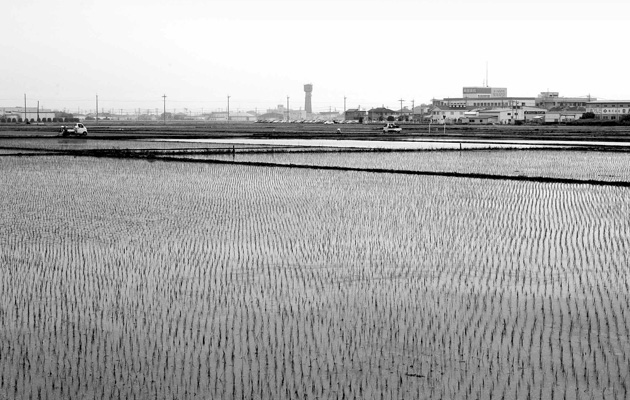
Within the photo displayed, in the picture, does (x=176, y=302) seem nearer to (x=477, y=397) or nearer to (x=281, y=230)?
(x=477, y=397)

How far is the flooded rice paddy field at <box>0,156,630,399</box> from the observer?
5.02 metres

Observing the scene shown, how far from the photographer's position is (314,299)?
698cm

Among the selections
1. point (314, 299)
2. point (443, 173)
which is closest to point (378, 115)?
point (443, 173)

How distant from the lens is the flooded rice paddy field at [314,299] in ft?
16.5

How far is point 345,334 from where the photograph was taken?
19.4ft

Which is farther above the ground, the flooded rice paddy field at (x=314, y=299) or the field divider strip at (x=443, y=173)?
the field divider strip at (x=443, y=173)

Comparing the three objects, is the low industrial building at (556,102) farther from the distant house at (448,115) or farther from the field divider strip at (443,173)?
the field divider strip at (443,173)

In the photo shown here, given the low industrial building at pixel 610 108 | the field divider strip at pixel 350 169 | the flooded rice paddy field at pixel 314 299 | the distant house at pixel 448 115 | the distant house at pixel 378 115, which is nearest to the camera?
the flooded rice paddy field at pixel 314 299

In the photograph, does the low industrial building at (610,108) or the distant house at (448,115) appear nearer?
the distant house at (448,115)

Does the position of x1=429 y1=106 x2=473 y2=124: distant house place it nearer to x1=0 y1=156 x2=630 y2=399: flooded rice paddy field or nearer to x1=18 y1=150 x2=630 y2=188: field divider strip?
x1=18 y1=150 x2=630 y2=188: field divider strip

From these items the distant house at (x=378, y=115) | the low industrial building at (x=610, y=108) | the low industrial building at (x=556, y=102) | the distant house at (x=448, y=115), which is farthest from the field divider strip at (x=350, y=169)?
the low industrial building at (x=556, y=102)

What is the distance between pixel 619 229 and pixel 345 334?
20.2 ft

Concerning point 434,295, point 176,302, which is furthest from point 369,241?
point 176,302

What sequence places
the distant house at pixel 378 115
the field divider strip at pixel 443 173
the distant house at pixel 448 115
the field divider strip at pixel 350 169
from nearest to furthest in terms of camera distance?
the field divider strip at pixel 443 173 → the field divider strip at pixel 350 169 → the distant house at pixel 448 115 → the distant house at pixel 378 115
